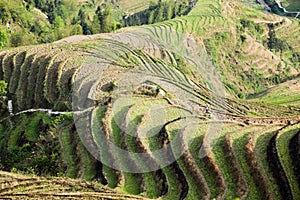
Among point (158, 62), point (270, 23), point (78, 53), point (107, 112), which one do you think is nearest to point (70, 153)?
point (107, 112)

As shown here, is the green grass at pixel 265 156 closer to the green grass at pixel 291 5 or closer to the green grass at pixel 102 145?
the green grass at pixel 102 145

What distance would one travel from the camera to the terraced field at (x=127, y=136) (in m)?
14.2

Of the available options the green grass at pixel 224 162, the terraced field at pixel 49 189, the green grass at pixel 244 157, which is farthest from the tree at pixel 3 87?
the terraced field at pixel 49 189

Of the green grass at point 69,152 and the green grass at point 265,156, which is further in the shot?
the green grass at point 69,152

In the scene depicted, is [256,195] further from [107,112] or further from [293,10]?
[293,10]

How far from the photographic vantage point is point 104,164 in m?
16.3

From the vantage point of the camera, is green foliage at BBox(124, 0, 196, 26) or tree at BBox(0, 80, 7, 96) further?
green foliage at BBox(124, 0, 196, 26)

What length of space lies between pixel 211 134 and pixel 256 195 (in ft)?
12.1

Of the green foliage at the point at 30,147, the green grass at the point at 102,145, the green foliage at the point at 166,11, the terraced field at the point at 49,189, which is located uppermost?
the green foliage at the point at 166,11

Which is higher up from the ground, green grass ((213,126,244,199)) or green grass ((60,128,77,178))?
green grass ((213,126,244,199))

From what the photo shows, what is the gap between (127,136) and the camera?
1723 centimetres

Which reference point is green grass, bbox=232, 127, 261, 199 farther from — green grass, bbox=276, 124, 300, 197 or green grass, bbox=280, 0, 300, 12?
green grass, bbox=280, 0, 300, 12

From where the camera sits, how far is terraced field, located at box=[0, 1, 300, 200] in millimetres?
14199

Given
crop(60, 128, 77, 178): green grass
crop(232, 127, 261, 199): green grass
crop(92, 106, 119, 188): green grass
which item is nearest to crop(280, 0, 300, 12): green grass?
crop(232, 127, 261, 199): green grass
